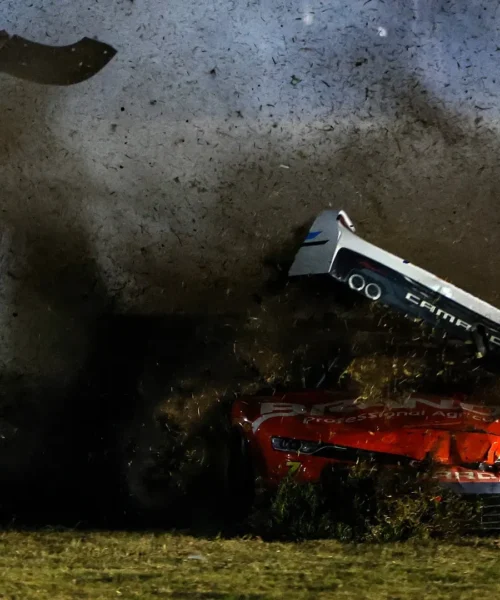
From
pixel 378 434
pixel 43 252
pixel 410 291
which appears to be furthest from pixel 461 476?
pixel 43 252

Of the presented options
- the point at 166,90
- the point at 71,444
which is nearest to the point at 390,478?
the point at 71,444

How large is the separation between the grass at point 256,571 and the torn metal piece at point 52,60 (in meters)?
3.22

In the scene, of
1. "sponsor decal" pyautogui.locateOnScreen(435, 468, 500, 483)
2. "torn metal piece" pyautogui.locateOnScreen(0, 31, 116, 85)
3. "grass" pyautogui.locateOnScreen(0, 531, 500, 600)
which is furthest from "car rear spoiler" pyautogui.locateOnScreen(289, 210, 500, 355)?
"torn metal piece" pyautogui.locateOnScreen(0, 31, 116, 85)

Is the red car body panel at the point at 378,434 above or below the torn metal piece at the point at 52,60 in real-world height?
below

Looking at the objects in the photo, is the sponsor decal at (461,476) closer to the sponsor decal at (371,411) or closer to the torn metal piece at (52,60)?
the sponsor decal at (371,411)

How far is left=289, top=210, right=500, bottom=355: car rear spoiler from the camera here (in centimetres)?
367

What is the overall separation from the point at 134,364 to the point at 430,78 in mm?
2987

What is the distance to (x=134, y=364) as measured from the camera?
4.40m

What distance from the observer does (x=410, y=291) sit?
3670mm

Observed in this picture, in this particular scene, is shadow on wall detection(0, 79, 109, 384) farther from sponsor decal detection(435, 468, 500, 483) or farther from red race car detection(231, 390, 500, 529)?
sponsor decal detection(435, 468, 500, 483)

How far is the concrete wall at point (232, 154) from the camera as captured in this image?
14.5 feet

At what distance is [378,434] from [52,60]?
11.4 feet

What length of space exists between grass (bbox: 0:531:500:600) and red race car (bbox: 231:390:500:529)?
39cm

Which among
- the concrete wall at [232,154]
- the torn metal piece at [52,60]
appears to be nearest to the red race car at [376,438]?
the concrete wall at [232,154]
